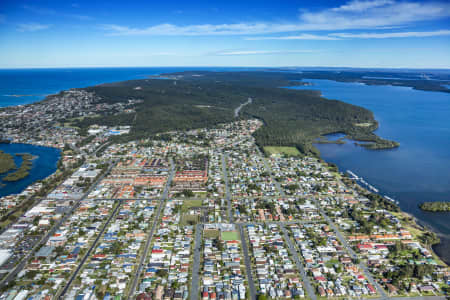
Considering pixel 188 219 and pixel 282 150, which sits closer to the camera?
pixel 188 219

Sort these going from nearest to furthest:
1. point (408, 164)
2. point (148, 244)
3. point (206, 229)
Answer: point (148, 244) → point (206, 229) → point (408, 164)

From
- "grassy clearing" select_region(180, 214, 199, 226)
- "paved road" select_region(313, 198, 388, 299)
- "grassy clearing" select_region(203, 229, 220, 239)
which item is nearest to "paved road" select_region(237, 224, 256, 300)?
"grassy clearing" select_region(203, 229, 220, 239)

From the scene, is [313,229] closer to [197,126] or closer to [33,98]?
[197,126]

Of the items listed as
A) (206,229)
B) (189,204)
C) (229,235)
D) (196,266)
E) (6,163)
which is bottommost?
(196,266)

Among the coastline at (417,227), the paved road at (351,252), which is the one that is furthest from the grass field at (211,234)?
the coastline at (417,227)

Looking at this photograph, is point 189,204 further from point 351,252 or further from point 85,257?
point 351,252

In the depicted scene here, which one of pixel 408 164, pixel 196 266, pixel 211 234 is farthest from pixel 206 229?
pixel 408 164
